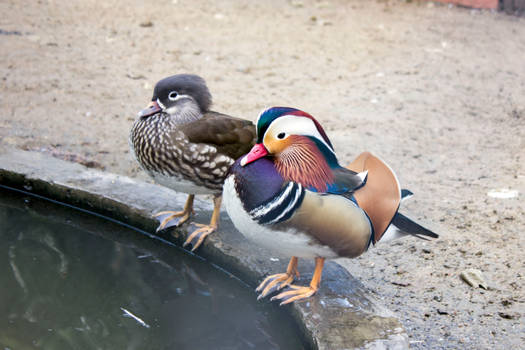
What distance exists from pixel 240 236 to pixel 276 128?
848 mm

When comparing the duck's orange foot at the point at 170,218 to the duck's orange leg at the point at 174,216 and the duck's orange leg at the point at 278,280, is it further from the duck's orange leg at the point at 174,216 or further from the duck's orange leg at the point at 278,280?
the duck's orange leg at the point at 278,280

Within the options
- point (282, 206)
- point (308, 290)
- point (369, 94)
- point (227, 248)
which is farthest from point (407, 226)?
point (369, 94)

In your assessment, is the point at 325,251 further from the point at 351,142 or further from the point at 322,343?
the point at 351,142

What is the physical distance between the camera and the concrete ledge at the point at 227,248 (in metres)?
2.20

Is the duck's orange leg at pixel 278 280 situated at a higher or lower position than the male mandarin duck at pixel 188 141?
lower

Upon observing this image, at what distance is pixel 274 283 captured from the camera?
8.15 feet

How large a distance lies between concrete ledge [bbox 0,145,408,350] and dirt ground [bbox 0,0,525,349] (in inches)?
12.9

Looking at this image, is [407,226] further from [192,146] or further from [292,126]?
[192,146]

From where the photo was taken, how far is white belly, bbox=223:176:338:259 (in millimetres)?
2170

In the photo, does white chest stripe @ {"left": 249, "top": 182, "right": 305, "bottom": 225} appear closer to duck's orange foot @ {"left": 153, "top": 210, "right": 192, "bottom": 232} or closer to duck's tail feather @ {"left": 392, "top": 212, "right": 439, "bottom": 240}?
duck's tail feather @ {"left": 392, "top": 212, "right": 439, "bottom": 240}

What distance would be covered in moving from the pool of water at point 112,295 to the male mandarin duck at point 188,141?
0.20 metres

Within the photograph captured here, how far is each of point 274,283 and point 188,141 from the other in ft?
2.39

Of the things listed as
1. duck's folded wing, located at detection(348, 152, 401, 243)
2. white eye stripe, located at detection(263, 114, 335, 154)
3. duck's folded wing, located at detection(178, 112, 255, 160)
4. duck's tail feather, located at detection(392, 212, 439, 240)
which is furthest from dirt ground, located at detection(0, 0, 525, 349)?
white eye stripe, located at detection(263, 114, 335, 154)

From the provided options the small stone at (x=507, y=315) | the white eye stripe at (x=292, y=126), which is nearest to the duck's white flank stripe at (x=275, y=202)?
the white eye stripe at (x=292, y=126)
